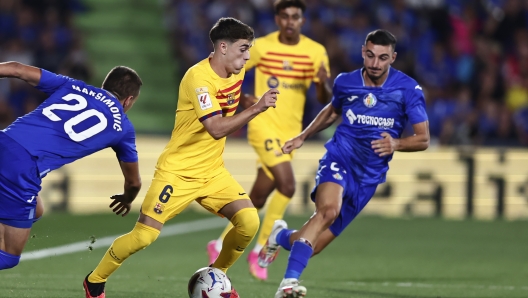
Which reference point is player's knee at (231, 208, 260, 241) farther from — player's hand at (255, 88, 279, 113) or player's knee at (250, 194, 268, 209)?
player's knee at (250, 194, 268, 209)

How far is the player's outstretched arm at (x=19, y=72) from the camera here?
6.12 metres

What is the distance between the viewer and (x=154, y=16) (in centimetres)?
1989

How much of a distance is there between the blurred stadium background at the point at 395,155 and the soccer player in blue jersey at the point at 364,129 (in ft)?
2.76

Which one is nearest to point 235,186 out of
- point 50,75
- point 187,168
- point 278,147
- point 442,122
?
point 187,168

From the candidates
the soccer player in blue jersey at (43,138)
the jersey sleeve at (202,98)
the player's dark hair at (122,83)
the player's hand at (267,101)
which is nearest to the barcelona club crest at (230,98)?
the jersey sleeve at (202,98)

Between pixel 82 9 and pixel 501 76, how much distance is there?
28.4ft

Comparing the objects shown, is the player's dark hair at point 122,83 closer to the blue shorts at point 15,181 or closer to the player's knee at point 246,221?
the blue shorts at point 15,181

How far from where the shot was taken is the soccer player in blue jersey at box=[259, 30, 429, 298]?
747 centimetres

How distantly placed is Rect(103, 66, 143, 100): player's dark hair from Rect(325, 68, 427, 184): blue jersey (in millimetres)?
1990

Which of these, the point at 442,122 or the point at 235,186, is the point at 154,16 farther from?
the point at 235,186

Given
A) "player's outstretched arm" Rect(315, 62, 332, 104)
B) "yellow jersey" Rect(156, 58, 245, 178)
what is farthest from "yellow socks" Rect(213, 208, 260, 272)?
"player's outstretched arm" Rect(315, 62, 332, 104)

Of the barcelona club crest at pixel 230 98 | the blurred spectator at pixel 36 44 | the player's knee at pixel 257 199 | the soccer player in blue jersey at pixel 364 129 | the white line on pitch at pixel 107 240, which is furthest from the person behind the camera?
the blurred spectator at pixel 36 44

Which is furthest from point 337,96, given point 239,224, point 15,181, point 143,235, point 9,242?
point 9,242

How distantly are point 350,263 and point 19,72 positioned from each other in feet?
16.6
